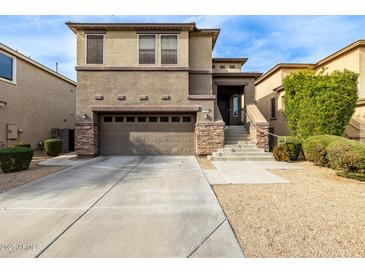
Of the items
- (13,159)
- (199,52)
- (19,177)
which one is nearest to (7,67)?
(13,159)

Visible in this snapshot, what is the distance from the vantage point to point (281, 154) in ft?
31.9

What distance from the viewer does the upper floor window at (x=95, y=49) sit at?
1155cm

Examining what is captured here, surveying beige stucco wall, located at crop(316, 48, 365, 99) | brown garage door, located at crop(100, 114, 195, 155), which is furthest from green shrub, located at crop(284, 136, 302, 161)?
beige stucco wall, located at crop(316, 48, 365, 99)

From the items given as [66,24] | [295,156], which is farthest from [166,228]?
[66,24]

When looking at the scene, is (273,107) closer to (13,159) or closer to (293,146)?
(293,146)

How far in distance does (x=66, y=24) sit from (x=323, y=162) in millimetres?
15230

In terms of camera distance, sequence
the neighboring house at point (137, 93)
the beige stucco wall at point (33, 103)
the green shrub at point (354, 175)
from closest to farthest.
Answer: the green shrub at point (354, 175), the neighboring house at point (137, 93), the beige stucco wall at point (33, 103)

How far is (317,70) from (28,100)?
22551 millimetres

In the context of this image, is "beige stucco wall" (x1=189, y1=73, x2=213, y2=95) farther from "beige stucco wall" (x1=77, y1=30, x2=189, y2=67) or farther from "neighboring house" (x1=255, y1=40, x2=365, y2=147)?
"neighboring house" (x1=255, y1=40, x2=365, y2=147)

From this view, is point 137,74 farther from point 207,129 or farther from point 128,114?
point 207,129

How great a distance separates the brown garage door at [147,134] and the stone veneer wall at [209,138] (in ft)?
3.04

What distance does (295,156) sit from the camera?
32.3ft

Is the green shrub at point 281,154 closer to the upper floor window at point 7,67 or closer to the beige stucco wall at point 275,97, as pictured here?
the beige stucco wall at point 275,97

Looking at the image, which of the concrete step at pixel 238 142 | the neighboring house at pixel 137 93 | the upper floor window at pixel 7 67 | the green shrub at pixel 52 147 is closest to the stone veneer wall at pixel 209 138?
the neighboring house at pixel 137 93
